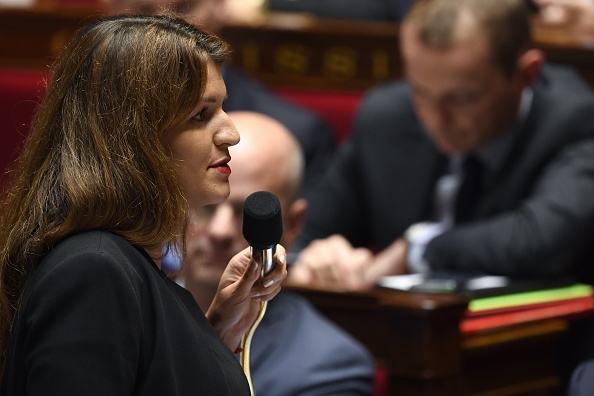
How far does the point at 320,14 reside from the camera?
2725mm

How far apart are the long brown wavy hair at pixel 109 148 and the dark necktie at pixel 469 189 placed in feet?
Result: 3.84

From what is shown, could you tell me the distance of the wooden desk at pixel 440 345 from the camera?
60.9 inches

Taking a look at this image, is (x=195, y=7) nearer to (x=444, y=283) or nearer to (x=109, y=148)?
(x=444, y=283)

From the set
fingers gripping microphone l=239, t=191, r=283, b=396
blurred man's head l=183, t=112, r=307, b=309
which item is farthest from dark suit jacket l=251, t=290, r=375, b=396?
fingers gripping microphone l=239, t=191, r=283, b=396

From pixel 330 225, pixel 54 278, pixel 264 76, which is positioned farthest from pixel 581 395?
pixel 264 76

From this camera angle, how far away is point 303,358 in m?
1.47

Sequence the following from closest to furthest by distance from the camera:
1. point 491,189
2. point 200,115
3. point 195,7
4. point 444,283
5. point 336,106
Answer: point 200,115
point 444,283
point 491,189
point 195,7
point 336,106

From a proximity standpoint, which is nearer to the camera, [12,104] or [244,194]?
[244,194]

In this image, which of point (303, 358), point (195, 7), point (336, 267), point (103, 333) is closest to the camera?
point (103, 333)

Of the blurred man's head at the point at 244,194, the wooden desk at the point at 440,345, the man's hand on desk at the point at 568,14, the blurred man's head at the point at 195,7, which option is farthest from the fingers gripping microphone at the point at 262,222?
the man's hand on desk at the point at 568,14

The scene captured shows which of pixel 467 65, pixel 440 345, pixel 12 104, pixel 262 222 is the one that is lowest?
pixel 440 345

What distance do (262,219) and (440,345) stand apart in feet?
2.65

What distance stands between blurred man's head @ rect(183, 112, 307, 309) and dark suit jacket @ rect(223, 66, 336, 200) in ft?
1.63

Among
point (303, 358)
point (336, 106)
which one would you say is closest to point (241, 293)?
point (303, 358)
